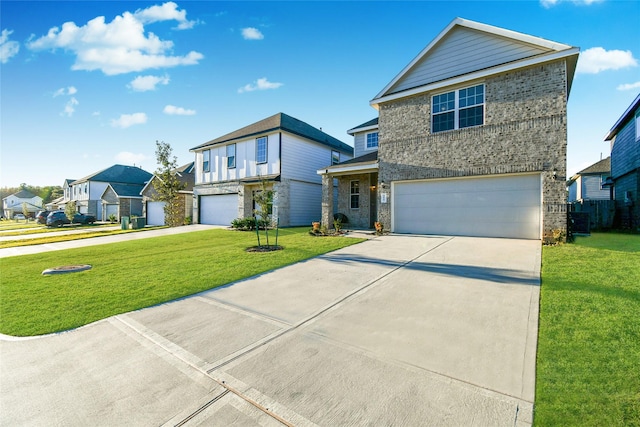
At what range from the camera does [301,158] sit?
749 inches

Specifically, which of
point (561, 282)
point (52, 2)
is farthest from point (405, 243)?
point (52, 2)

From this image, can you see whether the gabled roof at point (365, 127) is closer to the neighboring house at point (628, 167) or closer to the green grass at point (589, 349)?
the neighboring house at point (628, 167)

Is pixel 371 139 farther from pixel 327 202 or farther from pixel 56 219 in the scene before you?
pixel 56 219

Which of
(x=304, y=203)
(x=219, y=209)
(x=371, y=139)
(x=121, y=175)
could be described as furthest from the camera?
(x=121, y=175)

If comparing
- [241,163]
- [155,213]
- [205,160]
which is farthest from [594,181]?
[155,213]

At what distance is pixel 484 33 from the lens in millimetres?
10922

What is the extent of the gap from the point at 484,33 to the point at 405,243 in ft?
29.7

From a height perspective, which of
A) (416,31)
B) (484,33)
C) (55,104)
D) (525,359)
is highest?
(416,31)

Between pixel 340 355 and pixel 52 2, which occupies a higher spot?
pixel 52 2

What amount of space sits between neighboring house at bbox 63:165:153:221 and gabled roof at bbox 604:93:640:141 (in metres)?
42.4

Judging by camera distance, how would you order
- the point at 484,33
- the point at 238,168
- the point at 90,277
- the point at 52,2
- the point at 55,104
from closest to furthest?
the point at 90,277 → the point at 52,2 → the point at 484,33 → the point at 55,104 → the point at 238,168

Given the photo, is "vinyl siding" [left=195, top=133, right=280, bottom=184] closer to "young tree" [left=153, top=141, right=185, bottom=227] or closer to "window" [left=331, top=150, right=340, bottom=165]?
"young tree" [left=153, top=141, right=185, bottom=227]

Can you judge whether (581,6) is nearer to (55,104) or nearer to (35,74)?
(35,74)

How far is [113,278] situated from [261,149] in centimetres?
1377
